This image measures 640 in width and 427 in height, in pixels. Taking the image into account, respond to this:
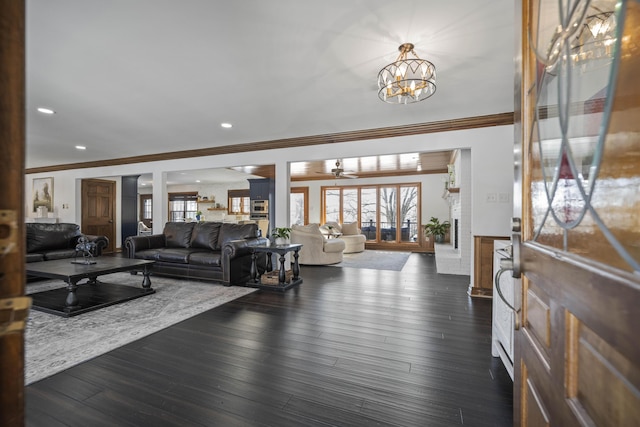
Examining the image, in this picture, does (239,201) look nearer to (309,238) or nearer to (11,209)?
(309,238)

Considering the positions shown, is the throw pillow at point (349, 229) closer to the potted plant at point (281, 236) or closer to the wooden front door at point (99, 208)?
the potted plant at point (281, 236)

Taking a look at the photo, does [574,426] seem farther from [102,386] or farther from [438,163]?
[438,163]

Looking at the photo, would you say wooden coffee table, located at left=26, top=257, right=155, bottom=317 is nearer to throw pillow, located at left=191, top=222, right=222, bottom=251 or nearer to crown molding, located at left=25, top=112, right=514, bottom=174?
throw pillow, located at left=191, top=222, right=222, bottom=251

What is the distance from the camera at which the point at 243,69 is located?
2.86 m

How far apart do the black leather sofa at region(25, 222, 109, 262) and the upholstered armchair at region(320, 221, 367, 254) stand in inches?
215

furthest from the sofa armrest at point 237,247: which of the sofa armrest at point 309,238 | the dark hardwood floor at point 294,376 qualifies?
the sofa armrest at point 309,238

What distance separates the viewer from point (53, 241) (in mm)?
5305

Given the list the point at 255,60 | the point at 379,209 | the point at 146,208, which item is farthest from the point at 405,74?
the point at 146,208

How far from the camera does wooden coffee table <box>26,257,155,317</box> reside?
3.18 metres

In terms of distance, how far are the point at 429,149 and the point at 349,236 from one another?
14.4 feet

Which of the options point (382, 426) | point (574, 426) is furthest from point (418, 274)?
point (574, 426)

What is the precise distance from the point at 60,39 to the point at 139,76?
2.25 ft

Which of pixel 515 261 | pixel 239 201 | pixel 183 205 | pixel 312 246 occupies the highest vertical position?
pixel 239 201

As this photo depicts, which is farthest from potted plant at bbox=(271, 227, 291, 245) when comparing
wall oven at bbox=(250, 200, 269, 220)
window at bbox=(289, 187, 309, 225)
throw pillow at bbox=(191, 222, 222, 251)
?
window at bbox=(289, 187, 309, 225)
